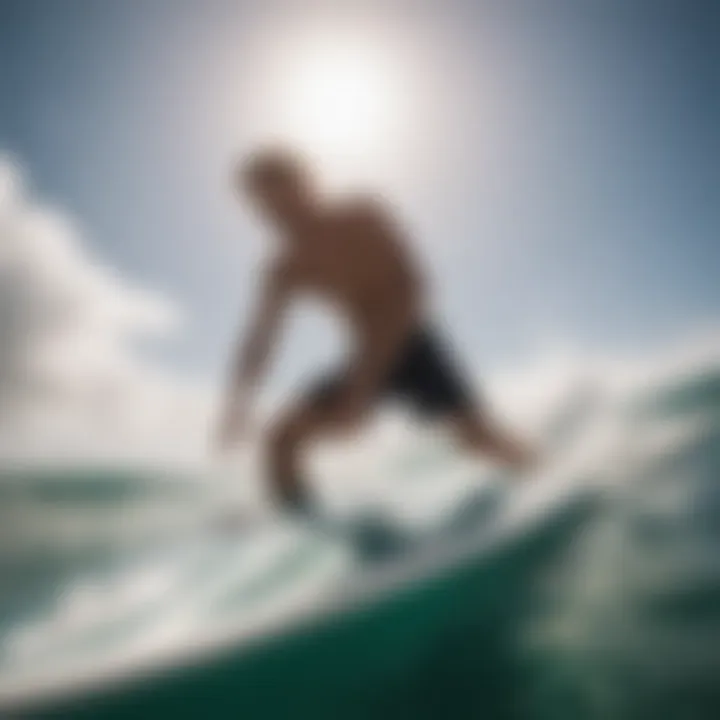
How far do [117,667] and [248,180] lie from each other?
74 centimetres

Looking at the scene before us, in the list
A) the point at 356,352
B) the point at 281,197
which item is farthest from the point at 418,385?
the point at 281,197

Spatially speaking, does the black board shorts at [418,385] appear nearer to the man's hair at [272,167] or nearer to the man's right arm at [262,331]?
the man's right arm at [262,331]

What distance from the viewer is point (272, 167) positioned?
1486mm

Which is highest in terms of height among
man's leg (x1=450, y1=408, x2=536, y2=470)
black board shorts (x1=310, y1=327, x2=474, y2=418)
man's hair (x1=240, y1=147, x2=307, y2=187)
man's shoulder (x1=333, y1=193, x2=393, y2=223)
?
man's hair (x1=240, y1=147, x2=307, y2=187)

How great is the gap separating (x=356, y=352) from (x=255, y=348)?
0.15 metres

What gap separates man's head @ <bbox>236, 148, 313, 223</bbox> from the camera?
145 centimetres

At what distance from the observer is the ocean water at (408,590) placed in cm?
129

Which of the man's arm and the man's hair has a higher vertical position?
the man's hair

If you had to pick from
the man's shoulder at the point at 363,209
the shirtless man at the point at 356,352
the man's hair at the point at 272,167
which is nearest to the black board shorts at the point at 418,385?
the shirtless man at the point at 356,352

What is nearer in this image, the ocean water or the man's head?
the ocean water

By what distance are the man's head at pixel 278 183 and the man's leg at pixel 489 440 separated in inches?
15.6

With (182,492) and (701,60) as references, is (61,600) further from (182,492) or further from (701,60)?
(701,60)

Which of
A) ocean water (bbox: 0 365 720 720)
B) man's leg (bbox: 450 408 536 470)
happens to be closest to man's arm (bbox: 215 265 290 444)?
ocean water (bbox: 0 365 720 720)

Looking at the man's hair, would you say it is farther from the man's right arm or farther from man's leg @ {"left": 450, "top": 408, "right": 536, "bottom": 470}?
man's leg @ {"left": 450, "top": 408, "right": 536, "bottom": 470}
